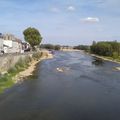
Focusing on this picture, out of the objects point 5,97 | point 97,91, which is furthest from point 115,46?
point 5,97

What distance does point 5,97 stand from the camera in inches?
1185

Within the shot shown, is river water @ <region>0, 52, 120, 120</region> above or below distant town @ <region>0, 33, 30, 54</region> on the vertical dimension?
below

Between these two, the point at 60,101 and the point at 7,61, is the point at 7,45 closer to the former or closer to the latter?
the point at 7,61

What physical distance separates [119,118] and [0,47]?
48794mm

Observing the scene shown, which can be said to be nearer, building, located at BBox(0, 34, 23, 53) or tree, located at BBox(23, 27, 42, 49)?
building, located at BBox(0, 34, 23, 53)

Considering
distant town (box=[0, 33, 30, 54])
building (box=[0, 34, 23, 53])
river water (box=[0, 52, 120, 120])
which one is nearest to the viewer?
river water (box=[0, 52, 120, 120])

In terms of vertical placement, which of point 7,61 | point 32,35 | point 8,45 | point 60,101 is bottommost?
point 60,101

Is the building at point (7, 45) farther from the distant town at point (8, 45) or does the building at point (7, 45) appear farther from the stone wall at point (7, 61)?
the stone wall at point (7, 61)

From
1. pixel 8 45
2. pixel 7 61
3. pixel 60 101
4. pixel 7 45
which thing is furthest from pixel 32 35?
pixel 60 101

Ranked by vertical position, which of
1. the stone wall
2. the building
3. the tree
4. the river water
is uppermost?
the tree

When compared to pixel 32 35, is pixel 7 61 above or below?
below

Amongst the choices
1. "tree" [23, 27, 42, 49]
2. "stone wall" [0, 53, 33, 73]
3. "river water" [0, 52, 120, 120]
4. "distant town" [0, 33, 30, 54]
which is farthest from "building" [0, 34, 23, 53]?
"river water" [0, 52, 120, 120]

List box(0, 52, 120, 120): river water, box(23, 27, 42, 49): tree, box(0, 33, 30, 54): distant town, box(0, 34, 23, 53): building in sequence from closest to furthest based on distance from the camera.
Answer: box(0, 52, 120, 120): river water → box(0, 33, 30, 54): distant town → box(0, 34, 23, 53): building → box(23, 27, 42, 49): tree

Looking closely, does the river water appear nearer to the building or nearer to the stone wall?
the stone wall
